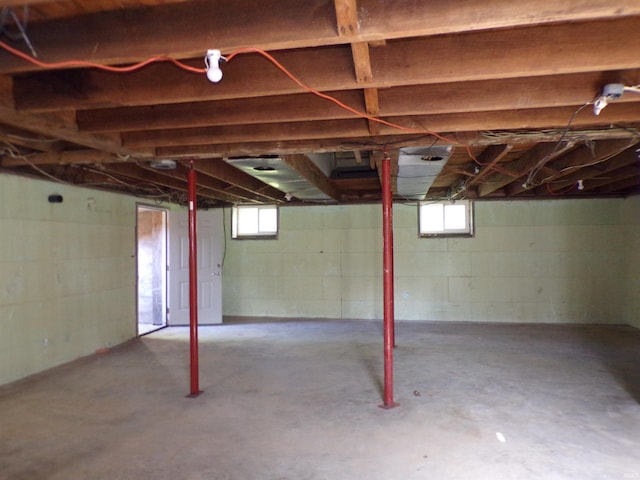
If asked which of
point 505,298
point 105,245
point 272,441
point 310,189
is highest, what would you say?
point 310,189

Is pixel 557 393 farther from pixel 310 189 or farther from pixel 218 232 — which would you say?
pixel 218 232

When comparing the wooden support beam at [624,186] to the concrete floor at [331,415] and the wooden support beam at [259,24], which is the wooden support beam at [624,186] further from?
the wooden support beam at [259,24]

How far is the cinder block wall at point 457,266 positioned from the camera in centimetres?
667

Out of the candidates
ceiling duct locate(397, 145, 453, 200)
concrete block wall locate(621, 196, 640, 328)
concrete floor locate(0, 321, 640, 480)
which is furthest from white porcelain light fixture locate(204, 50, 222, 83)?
concrete block wall locate(621, 196, 640, 328)

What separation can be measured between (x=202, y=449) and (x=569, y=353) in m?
4.36

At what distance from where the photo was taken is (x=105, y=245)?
5512mm

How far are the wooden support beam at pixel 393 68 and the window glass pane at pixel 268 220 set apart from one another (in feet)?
17.6

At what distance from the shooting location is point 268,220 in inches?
307

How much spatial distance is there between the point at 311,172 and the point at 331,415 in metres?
2.49

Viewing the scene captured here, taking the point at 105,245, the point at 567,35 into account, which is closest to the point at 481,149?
the point at 567,35

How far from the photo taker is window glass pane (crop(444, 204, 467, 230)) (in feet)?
23.4

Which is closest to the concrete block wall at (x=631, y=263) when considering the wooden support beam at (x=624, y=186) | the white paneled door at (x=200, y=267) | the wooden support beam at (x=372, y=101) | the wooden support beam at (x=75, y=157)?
the wooden support beam at (x=624, y=186)

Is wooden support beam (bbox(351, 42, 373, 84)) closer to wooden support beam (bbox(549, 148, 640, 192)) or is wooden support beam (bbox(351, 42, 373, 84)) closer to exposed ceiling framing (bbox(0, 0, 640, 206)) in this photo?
exposed ceiling framing (bbox(0, 0, 640, 206))

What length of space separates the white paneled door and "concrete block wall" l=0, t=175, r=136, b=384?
31.1 inches
